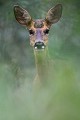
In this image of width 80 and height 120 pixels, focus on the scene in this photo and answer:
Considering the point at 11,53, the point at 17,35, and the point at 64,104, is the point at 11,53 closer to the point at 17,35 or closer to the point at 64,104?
the point at 17,35

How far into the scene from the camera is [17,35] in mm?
11438

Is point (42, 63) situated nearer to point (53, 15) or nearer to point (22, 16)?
point (22, 16)

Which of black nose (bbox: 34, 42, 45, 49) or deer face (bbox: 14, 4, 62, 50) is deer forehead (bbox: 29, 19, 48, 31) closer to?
deer face (bbox: 14, 4, 62, 50)

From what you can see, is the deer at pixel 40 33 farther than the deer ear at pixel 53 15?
No

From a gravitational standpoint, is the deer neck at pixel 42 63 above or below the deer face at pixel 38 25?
below

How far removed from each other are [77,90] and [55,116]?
0.29 feet

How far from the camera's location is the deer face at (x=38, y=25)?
791cm

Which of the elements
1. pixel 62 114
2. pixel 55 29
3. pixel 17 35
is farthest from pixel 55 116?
pixel 17 35

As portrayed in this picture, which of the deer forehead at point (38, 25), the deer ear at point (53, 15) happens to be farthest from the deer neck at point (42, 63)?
the deer ear at point (53, 15)

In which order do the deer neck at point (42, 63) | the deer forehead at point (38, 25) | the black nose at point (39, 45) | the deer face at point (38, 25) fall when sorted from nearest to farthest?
the deer neck at point (42, 63)
the black nose at point (39, 45)
the deer face at point (38, 25)
the deer forehead at point (38, 25)

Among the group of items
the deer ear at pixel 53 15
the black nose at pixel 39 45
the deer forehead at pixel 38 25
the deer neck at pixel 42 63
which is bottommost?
the deer neck at pixel 42 63

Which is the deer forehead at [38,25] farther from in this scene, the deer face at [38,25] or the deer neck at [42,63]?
the deer neck at [42,63]

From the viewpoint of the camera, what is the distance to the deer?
7033 millimetres

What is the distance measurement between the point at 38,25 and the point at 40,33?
0.19 meters
